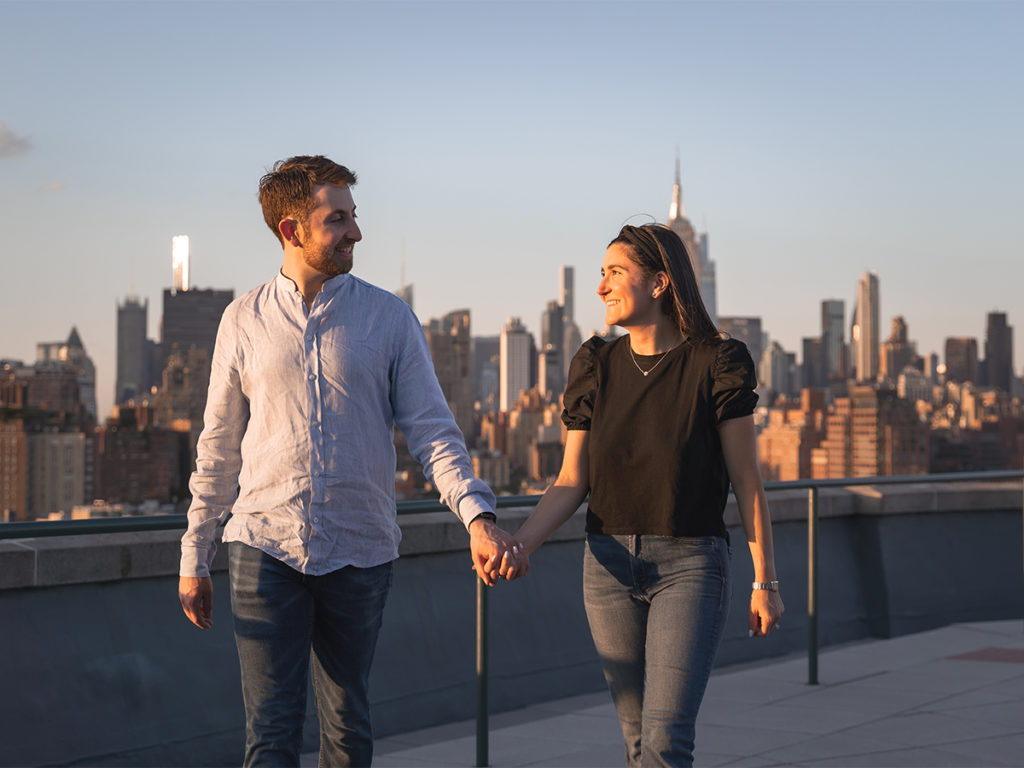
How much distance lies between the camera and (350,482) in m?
3.11

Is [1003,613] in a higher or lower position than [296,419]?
lower

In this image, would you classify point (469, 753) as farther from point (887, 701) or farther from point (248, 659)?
point (248, 659)

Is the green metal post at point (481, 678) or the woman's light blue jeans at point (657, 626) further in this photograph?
the green metal post at point (481, 678)

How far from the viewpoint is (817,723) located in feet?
20.5

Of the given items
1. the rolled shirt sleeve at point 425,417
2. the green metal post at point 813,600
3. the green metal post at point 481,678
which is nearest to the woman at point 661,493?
the rolled shirt sleeve at point 425,417

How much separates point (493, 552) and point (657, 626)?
0.48 metres

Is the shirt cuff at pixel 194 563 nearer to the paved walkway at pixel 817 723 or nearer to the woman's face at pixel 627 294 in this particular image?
the woman's face at pixel 627 294

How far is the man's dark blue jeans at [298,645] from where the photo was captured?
312cm

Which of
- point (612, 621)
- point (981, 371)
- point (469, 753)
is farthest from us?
point (981, 371)

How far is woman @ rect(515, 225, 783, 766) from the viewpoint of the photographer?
331cm

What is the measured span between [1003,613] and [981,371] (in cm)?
19876

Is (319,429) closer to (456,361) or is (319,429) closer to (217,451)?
(217,451)

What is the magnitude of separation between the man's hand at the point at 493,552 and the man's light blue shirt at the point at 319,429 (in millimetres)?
55

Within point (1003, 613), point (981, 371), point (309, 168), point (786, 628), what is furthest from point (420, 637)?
point (981, 371)
